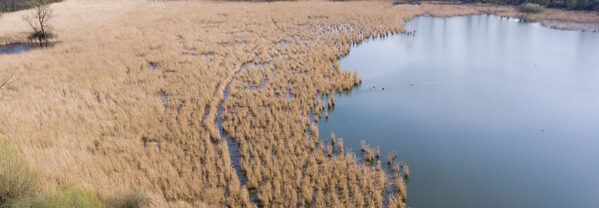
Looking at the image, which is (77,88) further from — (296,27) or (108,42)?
(296,27)

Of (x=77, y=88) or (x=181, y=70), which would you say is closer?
(x=77, y=88)

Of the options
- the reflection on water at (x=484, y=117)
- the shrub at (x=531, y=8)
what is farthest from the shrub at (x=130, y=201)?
the shrub at (x=531, y=8)

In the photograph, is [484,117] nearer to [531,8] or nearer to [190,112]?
[190,112]

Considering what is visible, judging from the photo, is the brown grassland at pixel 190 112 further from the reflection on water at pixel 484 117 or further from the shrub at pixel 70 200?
the reflection on water at pixel 484 117

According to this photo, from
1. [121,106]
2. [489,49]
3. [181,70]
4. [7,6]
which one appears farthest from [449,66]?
[7,6]

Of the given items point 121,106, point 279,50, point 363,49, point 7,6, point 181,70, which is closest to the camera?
point 121,106

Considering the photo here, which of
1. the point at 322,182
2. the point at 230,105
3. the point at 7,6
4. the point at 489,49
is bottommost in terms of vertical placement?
the point at 322,182
